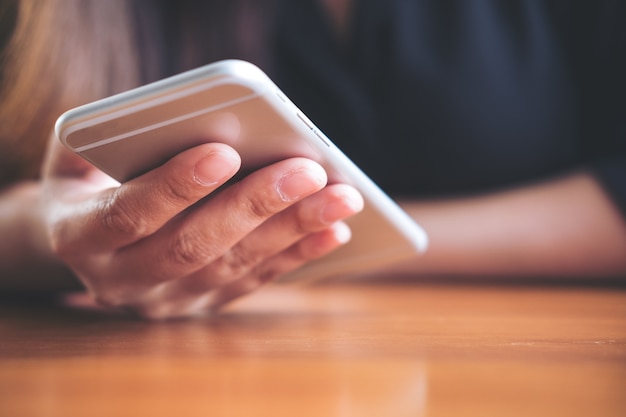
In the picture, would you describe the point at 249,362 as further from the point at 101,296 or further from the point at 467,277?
the point at 467,277

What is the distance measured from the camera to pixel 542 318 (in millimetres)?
438

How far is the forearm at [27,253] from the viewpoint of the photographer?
1.92ft

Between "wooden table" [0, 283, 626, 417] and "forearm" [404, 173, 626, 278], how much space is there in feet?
0.99

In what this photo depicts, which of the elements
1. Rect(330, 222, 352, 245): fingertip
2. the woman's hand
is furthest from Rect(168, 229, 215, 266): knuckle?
Rect(330, 222, 352, 245): fingertip

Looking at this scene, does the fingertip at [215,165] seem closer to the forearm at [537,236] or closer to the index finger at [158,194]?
the index finger at [158,194]

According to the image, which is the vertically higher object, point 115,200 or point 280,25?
point 280,25

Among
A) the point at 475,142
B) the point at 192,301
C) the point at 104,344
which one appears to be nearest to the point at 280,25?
the point at 475,142

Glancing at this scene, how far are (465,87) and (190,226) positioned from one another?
0.56 m

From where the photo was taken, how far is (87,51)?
2.48 feet

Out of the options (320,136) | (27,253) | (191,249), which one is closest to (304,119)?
(320,136)

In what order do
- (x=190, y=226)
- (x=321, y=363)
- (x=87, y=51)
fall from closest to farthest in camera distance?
(x=321, y=363) < (x=190, y=226) < (x=87, y=51)

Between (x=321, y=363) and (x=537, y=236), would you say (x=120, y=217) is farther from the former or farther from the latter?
(x=537, y=236)

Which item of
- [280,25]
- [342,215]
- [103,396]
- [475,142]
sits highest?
[280,25]

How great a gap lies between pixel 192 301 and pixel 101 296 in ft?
0.24
